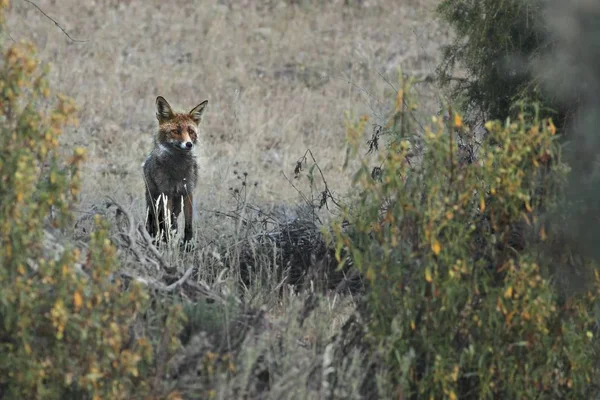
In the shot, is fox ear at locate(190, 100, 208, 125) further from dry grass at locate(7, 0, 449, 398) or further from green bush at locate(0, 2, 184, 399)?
green bush at locate(0, 2, 184, 399)

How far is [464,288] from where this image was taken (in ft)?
15.8

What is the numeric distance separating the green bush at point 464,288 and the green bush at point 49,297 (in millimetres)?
1061

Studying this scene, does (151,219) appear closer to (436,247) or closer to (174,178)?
(174,178)

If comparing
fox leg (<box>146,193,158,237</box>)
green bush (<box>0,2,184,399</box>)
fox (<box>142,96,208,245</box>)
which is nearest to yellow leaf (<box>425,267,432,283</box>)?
green bush (<box>0,2,184,399</box>)

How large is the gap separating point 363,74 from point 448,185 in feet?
44.1

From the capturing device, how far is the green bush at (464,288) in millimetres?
4695

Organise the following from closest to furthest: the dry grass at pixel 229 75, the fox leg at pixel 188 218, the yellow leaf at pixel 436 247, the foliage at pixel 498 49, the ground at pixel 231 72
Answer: the yellow leaf at pixel 436 247
the foliage at pixel 498 49
the fox leg at pixel 188 218
the dry grass at pixel 229 75
the ground at pixel 231 72

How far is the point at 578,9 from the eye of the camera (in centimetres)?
521

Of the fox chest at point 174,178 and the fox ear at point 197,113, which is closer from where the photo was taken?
the fox chest at point 174,178

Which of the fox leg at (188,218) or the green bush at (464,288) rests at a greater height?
the fox leg at (188,218)

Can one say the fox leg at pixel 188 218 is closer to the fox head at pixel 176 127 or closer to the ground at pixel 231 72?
the fox head at pixel 176 127

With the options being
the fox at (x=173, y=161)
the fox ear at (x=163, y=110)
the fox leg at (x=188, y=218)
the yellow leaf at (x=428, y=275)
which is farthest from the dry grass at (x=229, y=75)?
the yellow leaf at (x=428, y=275)

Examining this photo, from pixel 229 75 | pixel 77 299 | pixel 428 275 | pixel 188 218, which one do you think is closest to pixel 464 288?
pixel 428 275

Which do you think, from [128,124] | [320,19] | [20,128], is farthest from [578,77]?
[320,19]
